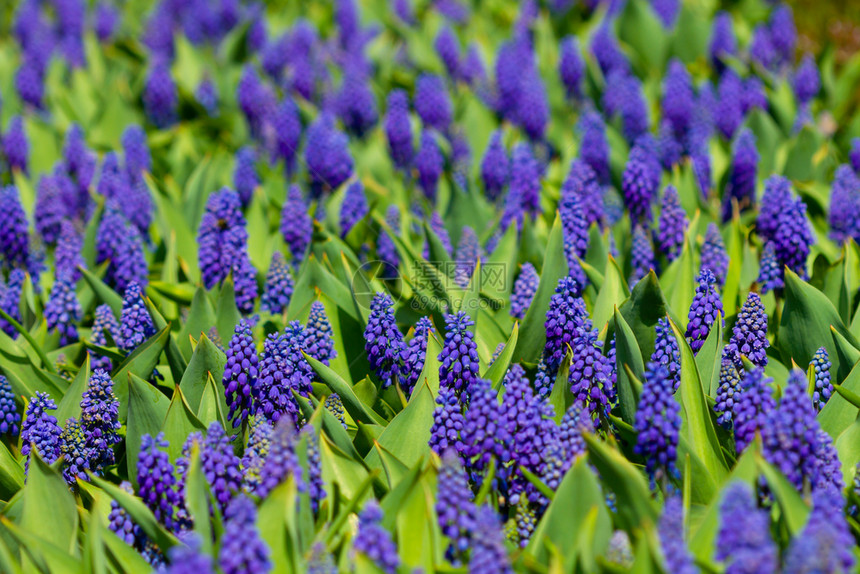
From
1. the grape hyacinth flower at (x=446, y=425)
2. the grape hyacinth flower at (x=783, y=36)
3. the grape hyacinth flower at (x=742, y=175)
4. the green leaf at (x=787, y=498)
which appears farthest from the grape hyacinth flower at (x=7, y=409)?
the grape hyacinth flower at (x=783, y=36)

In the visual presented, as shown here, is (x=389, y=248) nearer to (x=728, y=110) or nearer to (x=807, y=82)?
(x=728, y=110)

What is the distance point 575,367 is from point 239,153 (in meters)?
3.21

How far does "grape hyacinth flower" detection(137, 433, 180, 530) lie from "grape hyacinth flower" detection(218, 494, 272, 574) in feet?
1.85

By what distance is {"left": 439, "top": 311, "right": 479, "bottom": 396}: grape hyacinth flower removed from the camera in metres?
3.20

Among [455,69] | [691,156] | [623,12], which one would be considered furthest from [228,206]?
[623,12]

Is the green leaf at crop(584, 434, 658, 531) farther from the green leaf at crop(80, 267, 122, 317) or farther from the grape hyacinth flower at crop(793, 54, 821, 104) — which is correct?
the grape hyacinth flower at crop(793, 54, 821, 104)

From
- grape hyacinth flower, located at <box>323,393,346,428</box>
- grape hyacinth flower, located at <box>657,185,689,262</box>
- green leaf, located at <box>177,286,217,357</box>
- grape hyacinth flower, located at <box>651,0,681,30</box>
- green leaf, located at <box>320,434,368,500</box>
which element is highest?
grape hyacinth flower, located at <box>651,0,681,30</box>

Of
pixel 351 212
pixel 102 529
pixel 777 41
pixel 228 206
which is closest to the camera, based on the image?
pixel 102 529

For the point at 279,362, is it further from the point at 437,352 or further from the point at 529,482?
the point at 529,482

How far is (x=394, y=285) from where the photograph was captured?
460cm

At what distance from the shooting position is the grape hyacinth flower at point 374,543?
2.41 metres

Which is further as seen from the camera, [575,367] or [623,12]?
[623,12]

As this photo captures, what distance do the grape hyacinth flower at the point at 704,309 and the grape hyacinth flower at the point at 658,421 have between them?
0.77 m

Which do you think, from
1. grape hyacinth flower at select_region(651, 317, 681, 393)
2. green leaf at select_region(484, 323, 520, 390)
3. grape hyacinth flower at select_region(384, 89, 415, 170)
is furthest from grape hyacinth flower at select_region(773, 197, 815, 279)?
grape hyacinth flower at select_region(384, 89, 415, 170)
